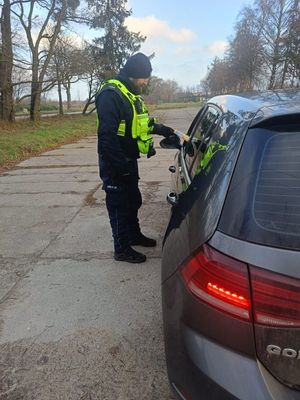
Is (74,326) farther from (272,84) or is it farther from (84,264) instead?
(272,84)

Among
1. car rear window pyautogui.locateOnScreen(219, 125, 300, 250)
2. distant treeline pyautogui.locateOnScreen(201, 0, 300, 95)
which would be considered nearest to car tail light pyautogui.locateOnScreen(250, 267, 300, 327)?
car rear window pyautogui.locateOnScreen(219, 125, 300, 250)

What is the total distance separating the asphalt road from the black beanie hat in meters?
1.77

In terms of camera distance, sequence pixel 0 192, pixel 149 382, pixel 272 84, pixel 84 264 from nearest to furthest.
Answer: pixel 149 382, pixel 84 264, pixel 0 192, pixel 272 84

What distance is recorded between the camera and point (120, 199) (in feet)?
12.6

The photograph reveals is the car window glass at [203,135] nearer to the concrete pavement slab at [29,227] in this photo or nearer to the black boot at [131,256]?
the black boot at [131,256]

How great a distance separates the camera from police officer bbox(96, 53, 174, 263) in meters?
3.51

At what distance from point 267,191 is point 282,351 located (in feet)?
1.84

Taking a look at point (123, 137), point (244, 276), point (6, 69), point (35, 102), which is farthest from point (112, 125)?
point (35, 102)

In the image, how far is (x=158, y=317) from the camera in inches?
123

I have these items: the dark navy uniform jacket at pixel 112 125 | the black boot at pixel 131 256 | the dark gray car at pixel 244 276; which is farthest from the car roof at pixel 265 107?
the black boot at pixel 131 256

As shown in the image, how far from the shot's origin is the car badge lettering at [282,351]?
1391 millimetres

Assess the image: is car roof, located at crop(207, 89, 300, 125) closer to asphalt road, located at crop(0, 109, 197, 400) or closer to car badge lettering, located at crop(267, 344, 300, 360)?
car badge lettering, located at crop(267, 344, 300, 360)

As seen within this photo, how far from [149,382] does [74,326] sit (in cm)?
82

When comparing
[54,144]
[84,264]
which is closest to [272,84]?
[54,144]
